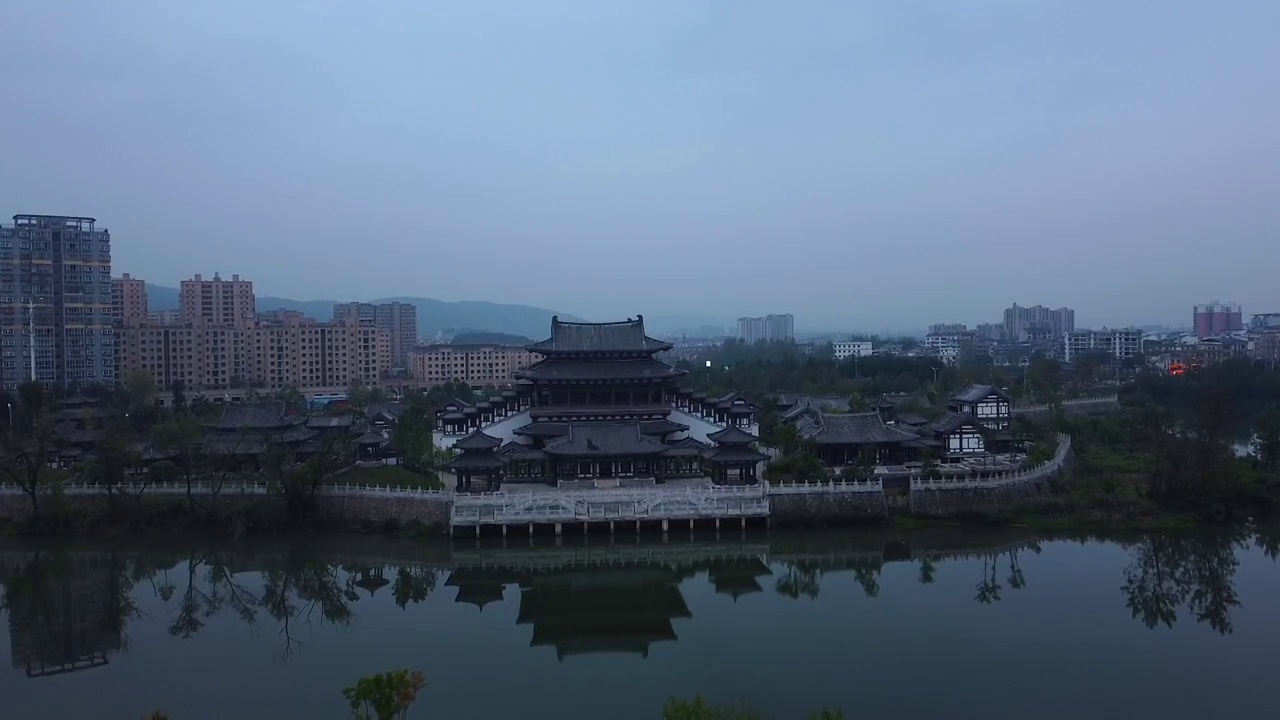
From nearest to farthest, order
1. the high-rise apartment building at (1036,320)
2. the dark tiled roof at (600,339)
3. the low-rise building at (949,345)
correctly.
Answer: the dark tiled roof at (600,339)
the low-rise building at (949,345)
the high-rise apartment building at (1036,320)

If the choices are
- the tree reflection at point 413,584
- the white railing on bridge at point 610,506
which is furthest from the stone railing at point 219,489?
the tree reflection at point 413,584

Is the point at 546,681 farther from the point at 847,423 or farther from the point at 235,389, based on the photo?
the point at 235,389

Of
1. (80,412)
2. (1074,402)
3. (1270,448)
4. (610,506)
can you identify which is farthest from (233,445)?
(1074,402)

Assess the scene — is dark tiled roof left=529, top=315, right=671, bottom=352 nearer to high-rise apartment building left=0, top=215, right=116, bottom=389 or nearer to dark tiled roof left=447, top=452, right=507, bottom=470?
dark tiled roof left=447, top=452, right=507, bottom=470

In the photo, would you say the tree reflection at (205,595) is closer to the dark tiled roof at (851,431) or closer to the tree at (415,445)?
the tree at (415,445)

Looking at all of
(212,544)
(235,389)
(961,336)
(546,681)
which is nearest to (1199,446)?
(546,681)

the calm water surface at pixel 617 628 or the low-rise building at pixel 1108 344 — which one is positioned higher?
the low-rise building at pixel 1108 344
